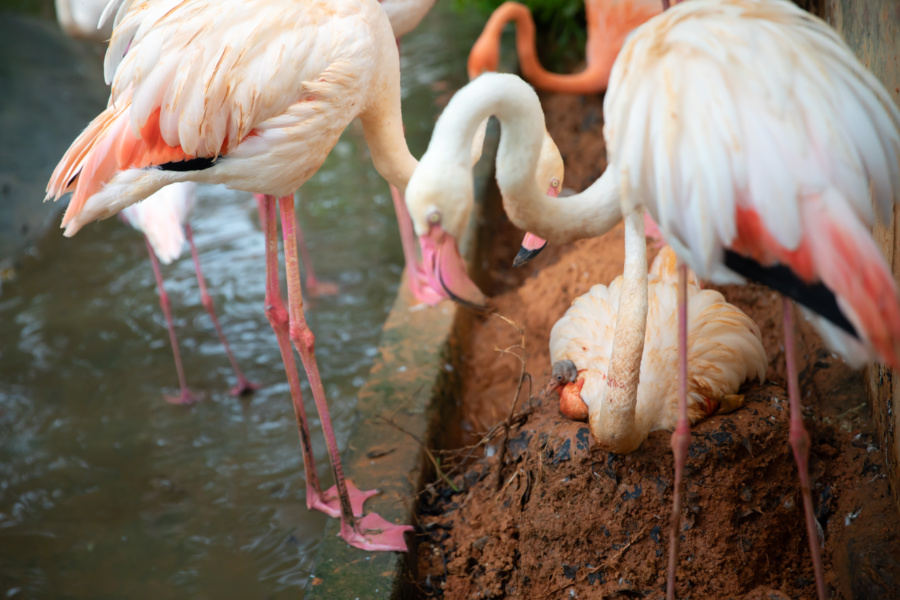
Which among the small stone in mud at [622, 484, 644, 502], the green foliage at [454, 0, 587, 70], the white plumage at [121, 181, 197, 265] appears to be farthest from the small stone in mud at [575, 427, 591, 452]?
the green foliage at [454, 0, 587, 70]

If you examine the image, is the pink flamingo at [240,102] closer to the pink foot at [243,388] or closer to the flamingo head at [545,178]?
the flamingo head at [545,178]

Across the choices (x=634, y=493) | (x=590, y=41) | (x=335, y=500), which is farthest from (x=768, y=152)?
(x=590, y=41)

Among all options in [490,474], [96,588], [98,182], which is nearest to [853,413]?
[490,474]

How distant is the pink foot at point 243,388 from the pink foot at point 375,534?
5.57 feet

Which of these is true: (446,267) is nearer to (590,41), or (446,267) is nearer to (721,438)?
(721,438)

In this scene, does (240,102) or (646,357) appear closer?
(240,102)

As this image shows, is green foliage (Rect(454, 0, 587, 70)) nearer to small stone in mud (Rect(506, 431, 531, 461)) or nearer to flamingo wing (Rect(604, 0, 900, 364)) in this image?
small stone in mud (Rect(506, 431, 531, 461))

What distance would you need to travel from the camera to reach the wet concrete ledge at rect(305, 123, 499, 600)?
2510 mm

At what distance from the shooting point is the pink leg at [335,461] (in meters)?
2.63

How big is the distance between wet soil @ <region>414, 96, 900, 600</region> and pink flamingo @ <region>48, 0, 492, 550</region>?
0.34 metres

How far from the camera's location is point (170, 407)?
4156 millimetres

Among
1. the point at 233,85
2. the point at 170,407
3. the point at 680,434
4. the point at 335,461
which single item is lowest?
the point at 170,407

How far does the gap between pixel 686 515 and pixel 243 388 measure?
2613 millimetres

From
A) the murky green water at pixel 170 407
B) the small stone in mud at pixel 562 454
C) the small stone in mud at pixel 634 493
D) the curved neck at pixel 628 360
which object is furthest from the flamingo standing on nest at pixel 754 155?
the murky green water at pixel 170 407
